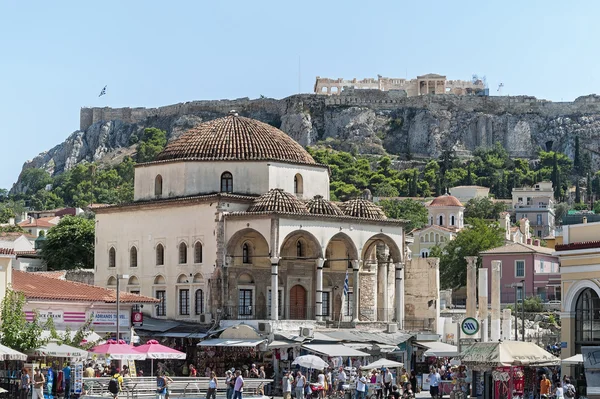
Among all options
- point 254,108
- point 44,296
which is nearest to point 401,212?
point 254,108

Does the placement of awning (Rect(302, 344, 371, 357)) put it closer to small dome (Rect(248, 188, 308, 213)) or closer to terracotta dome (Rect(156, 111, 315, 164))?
small dome (Rect(248, 188, 308, 213))

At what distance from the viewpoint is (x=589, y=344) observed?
46.8 metres

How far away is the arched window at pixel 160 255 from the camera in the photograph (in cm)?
6387

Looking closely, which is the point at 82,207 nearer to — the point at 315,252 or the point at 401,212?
the point at 401,212

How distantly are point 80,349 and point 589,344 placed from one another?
1639 centimetres

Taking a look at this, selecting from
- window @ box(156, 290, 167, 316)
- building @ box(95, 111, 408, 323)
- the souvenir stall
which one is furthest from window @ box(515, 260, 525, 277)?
the souvenir stall

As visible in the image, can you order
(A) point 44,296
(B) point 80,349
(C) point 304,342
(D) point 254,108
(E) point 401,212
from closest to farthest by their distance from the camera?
(B) point 80,349
(A) point 44,296
(C) point 304,342
(E) point 401,212
(D) point 254,108

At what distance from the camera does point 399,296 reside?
215ft

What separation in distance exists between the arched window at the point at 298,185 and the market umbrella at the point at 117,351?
20.3 metres

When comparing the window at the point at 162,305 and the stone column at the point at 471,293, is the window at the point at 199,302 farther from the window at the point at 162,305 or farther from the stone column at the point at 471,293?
the stone column at the point at 471,293

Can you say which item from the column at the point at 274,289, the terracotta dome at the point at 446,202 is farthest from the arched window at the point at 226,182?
the terracotta dome at the point at 446,202

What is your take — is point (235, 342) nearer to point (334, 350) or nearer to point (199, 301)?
point (334, 350)

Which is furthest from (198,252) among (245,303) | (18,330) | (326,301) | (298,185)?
(18,330)

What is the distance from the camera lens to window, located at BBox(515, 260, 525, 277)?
331ft
